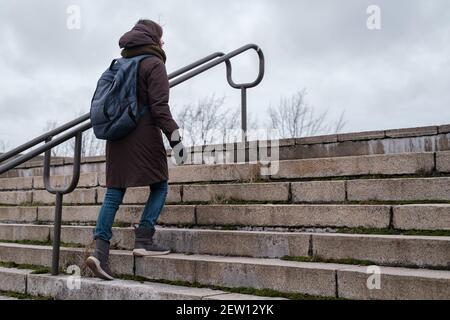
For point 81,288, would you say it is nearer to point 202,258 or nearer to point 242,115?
point 202,258

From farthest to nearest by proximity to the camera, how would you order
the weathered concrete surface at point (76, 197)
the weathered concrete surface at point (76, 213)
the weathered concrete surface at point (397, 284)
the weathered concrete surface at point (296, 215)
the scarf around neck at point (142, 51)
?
1. the weathered concrete surface at point (76, 197)
2. the weathered concrete surface at point (76, 213)
3. the scarf around neck at point (142, 51)
4. the weathered concrete surface at point (296, 215)
5. the weathered concrete surface at point (397, 284)

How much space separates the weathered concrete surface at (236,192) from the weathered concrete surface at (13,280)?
1.37 meters

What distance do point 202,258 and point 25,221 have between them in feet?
9.71

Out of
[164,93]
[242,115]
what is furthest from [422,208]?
[242,115]

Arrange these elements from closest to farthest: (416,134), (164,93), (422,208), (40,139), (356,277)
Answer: (356,277)
(422,208)
(164,93)
(40,139)
(416,134)

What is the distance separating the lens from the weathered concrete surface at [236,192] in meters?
4.27

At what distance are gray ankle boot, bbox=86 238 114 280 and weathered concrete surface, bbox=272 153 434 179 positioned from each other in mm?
1481

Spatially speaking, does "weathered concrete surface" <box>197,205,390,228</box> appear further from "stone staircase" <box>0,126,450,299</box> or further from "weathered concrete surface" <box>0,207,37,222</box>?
"weathered concrete surface" <box>0,207,37,222</box>

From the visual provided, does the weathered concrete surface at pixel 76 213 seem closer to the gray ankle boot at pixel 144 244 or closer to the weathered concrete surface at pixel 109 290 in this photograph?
the weathered concrete surface at pixel 109 290

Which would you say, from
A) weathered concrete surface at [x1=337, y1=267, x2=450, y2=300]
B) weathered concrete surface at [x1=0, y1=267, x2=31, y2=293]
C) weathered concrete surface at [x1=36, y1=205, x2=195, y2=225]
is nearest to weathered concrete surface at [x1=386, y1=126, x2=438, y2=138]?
weathered concrete surface at [x1=36, y1=205, x2=195, y2=225]

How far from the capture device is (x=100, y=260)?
3764mm

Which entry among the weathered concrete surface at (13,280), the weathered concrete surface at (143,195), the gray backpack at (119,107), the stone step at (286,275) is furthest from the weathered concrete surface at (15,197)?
the gray backpack at (119,107)

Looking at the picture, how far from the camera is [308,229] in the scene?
3.82 metres

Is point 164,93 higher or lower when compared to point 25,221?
higher
